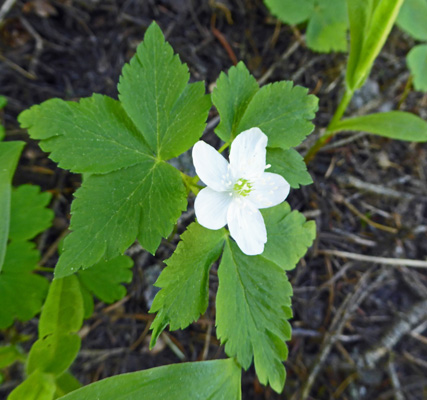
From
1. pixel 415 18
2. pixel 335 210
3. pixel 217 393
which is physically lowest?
pixel 217 393

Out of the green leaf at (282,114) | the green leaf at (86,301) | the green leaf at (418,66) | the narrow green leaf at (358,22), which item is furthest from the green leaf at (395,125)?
the green leaf at (86,301)

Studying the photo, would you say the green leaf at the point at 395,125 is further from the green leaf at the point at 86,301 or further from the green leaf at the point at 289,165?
the green leaf at the point at 86,301

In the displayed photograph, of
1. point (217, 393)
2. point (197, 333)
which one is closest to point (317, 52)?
point (197, 333)

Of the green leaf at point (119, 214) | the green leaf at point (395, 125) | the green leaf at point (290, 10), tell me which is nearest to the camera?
the green leaf at point (119, 214)

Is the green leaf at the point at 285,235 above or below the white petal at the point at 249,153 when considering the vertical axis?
below

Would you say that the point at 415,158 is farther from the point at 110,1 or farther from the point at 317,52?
the point at 110,1

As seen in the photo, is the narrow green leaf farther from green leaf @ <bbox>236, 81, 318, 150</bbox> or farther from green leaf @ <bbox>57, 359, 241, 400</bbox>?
green leaf @ <bbox>57, 359, 241, 400</bbox>

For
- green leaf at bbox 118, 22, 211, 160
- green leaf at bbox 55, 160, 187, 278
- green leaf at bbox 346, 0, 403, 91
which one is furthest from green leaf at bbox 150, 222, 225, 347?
green leaf at bbox 346, 0, 403, 91
